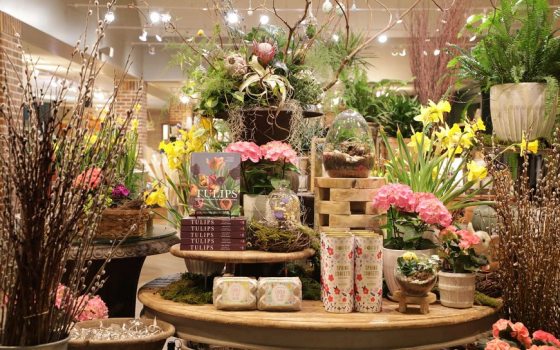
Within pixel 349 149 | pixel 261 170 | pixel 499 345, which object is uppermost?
pixel 349 149

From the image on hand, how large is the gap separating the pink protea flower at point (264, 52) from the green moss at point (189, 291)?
0.95m

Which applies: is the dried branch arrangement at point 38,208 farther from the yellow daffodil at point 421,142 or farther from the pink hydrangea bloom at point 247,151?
the yellow daffodil at point 421,142

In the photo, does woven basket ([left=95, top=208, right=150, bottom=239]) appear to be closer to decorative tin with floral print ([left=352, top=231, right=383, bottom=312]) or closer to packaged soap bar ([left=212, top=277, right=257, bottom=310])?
packaged soap bar ([left=212, top=277, right=257, bottom=310])

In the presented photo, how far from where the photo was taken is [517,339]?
2.11m

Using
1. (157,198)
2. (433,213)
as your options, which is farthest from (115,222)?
(433,213)

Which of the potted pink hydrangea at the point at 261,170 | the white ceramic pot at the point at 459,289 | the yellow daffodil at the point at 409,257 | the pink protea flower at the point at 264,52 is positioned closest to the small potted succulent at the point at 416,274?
the yellow daffodil at the point at 409,257

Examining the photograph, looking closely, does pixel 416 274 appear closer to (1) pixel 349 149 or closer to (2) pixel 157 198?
(1) pixel 349 149

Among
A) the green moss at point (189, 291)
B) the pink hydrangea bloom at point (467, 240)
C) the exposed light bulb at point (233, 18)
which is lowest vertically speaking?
the green moss at point (189, 291)

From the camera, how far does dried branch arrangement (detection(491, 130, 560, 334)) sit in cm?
221

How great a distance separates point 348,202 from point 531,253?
2.40ft

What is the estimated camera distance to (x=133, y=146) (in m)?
3.27

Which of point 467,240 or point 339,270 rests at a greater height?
point 467,240

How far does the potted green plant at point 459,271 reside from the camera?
2.29m

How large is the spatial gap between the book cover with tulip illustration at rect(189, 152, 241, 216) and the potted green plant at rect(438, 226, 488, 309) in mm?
823
